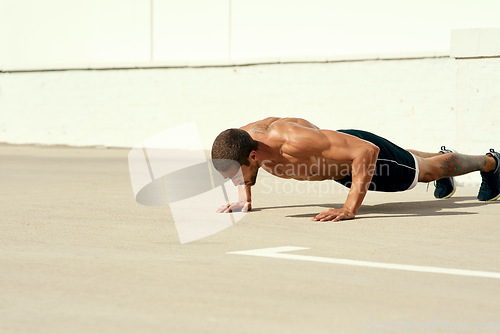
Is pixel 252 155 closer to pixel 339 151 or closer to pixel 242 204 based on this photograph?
pixel 339 151

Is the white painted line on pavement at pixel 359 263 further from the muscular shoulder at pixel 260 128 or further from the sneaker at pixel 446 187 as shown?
the sneaker at pixel 446 187

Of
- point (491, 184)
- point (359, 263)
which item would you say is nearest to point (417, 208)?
point (491, 184)

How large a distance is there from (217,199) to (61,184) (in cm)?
260

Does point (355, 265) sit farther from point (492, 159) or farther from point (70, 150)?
point (70, 150)

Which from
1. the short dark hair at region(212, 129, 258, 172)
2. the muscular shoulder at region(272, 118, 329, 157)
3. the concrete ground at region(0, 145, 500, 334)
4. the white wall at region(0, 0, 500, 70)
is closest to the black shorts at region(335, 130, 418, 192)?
the concrete ground at region(0, 145, 500, 334)

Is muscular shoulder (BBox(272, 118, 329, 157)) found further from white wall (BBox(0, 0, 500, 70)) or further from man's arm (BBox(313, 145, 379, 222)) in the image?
white wall (BBox(0, 0, 500, 70))

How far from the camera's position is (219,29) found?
768 inches

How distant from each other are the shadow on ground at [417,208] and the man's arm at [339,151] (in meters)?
0.40

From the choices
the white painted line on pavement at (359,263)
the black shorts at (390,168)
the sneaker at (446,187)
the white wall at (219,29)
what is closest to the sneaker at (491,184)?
the sneaker at (446,187)

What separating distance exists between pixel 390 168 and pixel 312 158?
1.02m

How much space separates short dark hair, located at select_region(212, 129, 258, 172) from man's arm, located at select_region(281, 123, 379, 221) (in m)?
0.36

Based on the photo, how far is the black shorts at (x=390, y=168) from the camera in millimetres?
7465

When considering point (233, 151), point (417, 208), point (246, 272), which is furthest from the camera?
point (417, 208)

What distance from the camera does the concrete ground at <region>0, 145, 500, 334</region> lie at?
367 centimetres
